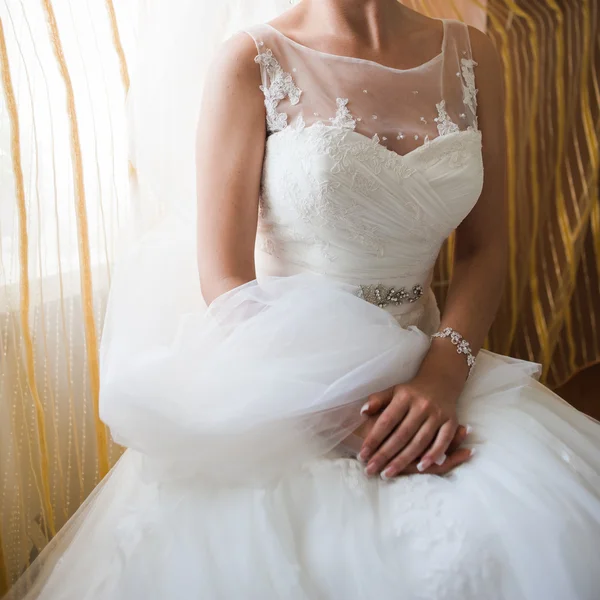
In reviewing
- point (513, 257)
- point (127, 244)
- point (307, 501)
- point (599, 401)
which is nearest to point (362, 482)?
point (307, 501)

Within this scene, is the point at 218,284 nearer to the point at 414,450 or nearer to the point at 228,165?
the point at 228,165

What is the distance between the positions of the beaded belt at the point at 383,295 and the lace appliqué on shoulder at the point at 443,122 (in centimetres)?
27

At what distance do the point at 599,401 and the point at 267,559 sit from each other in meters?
1.36

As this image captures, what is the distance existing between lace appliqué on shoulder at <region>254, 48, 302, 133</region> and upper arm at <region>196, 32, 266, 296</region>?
17mm

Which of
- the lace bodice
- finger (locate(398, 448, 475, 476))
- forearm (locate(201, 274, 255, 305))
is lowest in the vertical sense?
finger (locate(398, 448, 475, 476))

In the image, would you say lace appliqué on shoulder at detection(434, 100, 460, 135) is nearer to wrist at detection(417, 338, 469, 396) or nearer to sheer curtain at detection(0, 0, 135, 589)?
wrist at detection(417, 338, 469, 396)

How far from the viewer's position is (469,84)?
3.80 feet

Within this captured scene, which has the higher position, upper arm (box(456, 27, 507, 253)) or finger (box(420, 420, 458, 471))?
upper arm (box(456, 27, 507, 253))

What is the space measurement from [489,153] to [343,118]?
0.33m

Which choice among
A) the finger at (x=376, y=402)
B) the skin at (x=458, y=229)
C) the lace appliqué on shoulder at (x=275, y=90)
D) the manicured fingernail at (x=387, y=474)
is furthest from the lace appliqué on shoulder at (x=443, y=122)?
the manicured fingernail at (x=387, y=474)

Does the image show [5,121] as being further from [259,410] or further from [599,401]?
A: [599,401]

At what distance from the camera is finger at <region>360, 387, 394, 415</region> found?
2.89 feet

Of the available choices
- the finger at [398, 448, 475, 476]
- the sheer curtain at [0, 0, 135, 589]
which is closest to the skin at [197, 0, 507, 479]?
the finger at [398, 448, 475, 476]

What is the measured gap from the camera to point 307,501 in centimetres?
77
